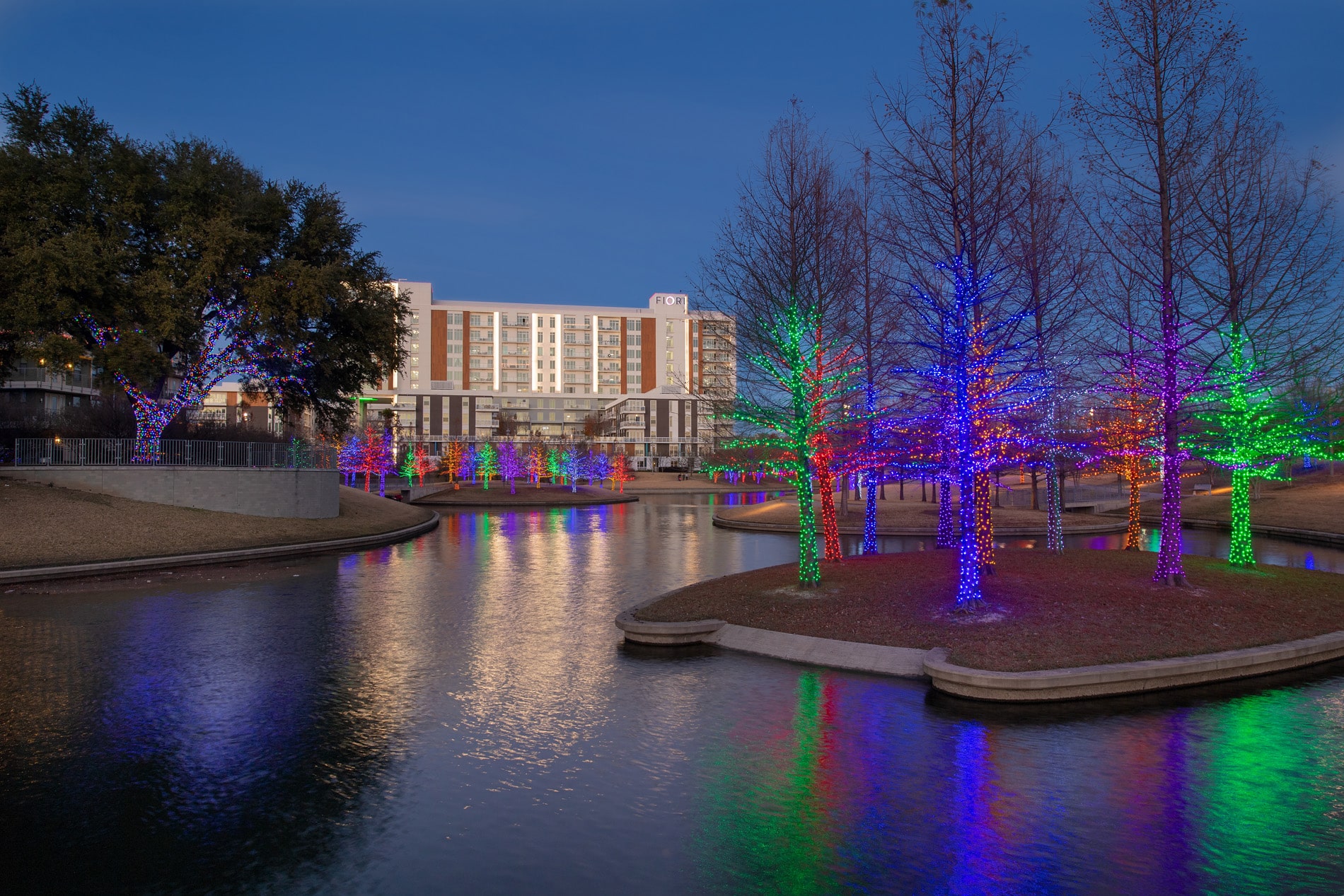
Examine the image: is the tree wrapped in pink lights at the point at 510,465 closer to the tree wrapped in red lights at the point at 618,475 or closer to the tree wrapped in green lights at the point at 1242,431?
the tree wrapped in red lights at the point at 618,475

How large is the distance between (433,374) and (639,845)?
510 ft

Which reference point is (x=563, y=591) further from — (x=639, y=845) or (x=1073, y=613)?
(x=639, y=845)

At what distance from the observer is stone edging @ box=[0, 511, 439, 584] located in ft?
73.3

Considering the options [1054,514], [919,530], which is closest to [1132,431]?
[1054,514]

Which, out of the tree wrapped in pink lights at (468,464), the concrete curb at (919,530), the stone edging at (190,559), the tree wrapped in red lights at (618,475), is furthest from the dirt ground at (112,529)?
the tree wrapped in pink lights at (468,464)

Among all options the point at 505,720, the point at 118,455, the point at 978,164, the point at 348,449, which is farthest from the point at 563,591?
the point at 348,449

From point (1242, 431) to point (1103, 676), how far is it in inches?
419

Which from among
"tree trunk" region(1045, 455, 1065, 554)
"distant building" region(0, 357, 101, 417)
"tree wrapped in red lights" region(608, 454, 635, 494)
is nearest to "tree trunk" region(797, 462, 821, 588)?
"tree trunk" region(1045, 455, 1065, 554)

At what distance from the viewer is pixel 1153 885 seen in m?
5.97

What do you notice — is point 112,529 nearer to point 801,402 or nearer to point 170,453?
point 170,453

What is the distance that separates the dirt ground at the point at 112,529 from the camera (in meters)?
24.5

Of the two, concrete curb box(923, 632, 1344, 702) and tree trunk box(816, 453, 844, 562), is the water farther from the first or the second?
tree trunk box(816, 453, 844, 562)

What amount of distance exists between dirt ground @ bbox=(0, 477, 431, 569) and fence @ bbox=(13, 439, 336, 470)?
6.99 ft

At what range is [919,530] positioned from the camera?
3666 centimetres
